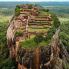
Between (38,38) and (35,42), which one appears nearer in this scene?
(35,42)

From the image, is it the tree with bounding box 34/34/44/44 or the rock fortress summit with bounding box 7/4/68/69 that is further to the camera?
the tree with bounding box 34/34/44/44

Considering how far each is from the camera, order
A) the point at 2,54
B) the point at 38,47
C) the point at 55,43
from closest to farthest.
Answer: the point at 38,47
the point at 55,43
the point at 2,54

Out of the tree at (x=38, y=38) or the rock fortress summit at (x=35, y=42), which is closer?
the rock fortress summit at (x=35, y=42)

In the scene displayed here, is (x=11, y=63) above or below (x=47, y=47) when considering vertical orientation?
below

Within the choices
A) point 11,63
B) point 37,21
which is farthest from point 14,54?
point 37,21

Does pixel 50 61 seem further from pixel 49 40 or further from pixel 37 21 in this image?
pixel 37 21

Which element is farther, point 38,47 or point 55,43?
point 55,43

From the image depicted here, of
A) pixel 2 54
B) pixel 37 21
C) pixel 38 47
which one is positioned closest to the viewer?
pixel 38 47

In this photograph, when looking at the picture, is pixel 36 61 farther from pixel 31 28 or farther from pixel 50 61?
pixel 31 28

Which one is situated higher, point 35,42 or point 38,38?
point 38,38
